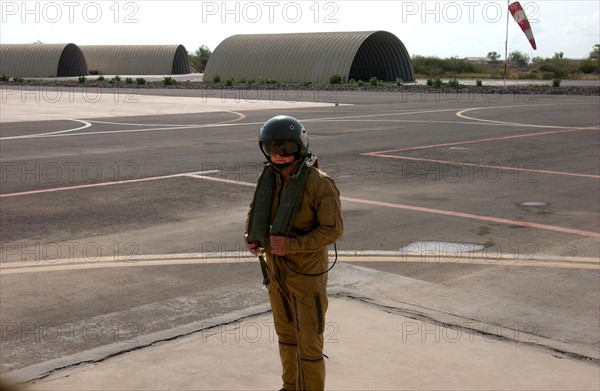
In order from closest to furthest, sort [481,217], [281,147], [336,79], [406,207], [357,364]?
[281,147] → [357,364] → [481,217] → [406,207] → [336,79]

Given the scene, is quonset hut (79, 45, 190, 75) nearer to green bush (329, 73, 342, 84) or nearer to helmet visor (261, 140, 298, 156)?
green bush (329, 73, 342, 84)

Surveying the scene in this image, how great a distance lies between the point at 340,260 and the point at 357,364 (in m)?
3.38

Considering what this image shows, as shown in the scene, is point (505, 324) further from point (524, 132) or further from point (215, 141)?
point (524, 132)

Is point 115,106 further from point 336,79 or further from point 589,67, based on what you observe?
point 589,67

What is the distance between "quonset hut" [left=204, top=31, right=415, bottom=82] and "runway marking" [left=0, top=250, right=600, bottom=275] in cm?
5687

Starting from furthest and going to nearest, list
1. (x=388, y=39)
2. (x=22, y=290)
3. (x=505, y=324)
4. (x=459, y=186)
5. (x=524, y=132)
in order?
(x=388, y=39) → (x=524, y=132) → (x=459, y=186) → (x=22, y=290) → (x=505, y=324)

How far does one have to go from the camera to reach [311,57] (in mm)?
68375

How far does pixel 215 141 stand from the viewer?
21688 mm

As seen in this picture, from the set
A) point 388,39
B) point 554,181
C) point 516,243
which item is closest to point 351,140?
point 554,181

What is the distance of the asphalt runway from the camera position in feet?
23.7

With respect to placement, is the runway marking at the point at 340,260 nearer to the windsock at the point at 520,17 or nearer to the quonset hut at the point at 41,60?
the windsock at the point at 520,17

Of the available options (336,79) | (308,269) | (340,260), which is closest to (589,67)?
(336,79)

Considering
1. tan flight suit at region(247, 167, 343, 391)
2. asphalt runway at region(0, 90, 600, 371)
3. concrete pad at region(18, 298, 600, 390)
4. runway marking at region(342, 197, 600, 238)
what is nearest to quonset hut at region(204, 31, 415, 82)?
asphalt runway at region(0, 90, 600, 371)

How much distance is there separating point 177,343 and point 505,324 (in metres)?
2.77
